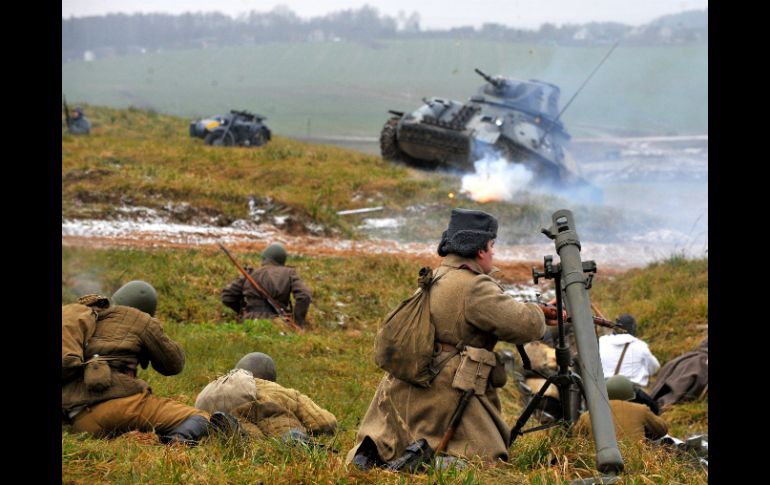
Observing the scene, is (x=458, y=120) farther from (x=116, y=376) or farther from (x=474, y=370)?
(x=474, y=370)

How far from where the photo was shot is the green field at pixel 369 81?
62.3 m

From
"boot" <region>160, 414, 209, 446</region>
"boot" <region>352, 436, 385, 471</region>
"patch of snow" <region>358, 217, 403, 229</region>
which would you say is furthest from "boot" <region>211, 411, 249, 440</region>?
"patch of snow" <region>358, 217, 403, 229</region>

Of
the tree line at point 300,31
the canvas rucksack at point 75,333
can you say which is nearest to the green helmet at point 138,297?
the canvas rucksack at point 75,333

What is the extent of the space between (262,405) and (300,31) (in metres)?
89.7

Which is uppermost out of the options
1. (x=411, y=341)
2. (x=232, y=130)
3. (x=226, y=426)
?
(x=411, y=341)

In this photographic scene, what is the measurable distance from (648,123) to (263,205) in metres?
54.5

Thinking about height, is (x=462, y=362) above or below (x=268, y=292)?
above

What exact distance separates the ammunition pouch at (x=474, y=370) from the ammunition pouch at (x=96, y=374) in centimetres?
209

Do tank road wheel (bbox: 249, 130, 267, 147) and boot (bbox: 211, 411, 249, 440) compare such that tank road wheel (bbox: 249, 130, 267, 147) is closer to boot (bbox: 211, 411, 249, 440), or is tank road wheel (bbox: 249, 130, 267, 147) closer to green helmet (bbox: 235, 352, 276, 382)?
green helmet (bbox: 235, 352, 276, 382)

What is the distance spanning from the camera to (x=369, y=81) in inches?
3137

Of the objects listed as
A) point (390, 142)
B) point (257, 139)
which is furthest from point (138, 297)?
point (257, 139)

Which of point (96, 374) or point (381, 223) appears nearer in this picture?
point (96, 374)

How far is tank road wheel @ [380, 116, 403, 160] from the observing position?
28.0 meters
